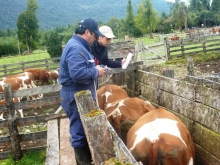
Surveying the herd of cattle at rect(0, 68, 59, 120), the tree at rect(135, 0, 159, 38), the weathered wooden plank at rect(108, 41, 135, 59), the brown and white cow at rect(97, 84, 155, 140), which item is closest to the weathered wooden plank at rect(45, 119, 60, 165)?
the brown and white cow at rect(97, 84, 155, 140)

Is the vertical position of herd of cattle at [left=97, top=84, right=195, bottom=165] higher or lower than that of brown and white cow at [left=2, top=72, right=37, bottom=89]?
higher

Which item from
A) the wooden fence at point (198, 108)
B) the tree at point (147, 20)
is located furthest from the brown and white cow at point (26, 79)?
the tree at point (147, 20)

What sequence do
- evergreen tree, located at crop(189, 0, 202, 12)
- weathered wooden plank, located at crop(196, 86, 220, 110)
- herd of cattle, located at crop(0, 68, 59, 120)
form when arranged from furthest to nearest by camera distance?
evergreen tree, located at crop(189, 0, 202, 12) → herd of cattle, located at crop(0, 68, 59, 120) → weathered wooden plank, located at crop(196, 86, 220, 110)

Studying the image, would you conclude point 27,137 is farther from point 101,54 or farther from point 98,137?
point 98,137

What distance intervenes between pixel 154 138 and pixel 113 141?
863mm

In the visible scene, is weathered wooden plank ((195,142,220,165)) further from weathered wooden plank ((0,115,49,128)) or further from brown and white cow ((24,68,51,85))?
brown and white cow ((24,68,51,85))

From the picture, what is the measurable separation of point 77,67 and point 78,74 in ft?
0.26

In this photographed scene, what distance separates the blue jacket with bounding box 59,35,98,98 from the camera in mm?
3143

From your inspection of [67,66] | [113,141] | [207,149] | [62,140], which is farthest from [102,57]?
[113,141]

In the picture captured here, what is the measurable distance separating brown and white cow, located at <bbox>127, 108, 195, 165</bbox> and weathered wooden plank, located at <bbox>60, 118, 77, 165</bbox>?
124 centimetres

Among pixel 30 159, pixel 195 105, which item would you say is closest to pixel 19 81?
pixel 30 159

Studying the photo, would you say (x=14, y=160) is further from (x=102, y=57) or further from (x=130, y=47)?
(x=130, y=47)

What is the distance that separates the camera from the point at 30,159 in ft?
19.1

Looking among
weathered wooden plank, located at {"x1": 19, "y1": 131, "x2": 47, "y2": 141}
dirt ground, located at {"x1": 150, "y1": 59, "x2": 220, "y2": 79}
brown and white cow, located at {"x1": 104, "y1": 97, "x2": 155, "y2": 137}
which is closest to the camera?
brown and white cow, located at {"x1": 104, "y1": 97, "x2": 155, "y2": 137}
